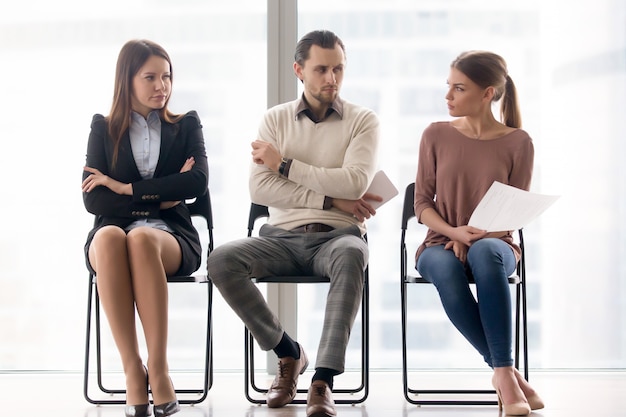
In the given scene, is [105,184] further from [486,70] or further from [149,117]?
[486,70]

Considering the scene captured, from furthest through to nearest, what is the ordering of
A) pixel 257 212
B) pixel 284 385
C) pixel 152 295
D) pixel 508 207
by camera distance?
1. pixel 257 212
2. pixel 284 385
3. pixel 508 207
4. pixel 152 295

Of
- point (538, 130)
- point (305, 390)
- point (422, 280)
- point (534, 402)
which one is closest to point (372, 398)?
point (305, 390)

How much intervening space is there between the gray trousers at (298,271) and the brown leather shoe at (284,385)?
0.41ft

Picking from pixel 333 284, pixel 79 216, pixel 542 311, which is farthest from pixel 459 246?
pixel 79 216

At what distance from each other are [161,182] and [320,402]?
3.22ft

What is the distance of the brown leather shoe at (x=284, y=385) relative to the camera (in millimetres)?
2760

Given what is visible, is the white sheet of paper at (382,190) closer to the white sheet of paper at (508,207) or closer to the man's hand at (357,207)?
the man's hand at (357,207)

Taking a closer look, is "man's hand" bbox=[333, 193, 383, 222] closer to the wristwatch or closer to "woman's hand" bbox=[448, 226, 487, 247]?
the wristwatch

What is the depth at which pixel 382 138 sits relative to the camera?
3631 millimetres

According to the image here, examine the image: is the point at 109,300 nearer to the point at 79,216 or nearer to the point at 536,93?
the point at 79,216

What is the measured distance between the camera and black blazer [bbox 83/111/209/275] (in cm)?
280

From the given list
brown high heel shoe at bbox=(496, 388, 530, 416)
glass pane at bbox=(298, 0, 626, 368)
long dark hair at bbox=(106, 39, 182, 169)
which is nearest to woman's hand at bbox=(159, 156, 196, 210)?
long dark hair at bbox=(106, 39, 182, 169)

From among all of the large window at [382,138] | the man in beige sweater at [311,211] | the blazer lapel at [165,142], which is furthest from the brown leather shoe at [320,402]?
the large window at [382,138]

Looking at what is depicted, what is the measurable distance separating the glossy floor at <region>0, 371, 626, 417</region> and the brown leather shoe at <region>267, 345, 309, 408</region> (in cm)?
3
